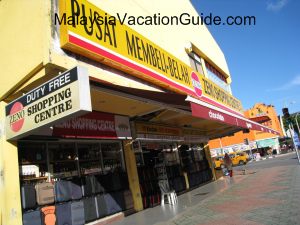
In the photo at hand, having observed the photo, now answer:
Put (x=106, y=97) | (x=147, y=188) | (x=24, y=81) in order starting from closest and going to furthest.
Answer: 1. (x=24, y=81)
2. (x=106, y=97)
3. (x=147, y=188)

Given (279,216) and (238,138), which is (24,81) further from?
(238,138)

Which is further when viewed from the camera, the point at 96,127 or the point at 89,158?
the point at 89,158

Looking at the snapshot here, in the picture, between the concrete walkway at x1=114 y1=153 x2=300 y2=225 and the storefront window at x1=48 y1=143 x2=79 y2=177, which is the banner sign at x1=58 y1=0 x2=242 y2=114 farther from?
the concrete walkway at x1=114 y1=153 x2=300 y2=225

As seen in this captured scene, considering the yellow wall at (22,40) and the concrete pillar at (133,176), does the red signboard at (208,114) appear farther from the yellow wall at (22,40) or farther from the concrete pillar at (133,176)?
the yellow wall at (22,40)

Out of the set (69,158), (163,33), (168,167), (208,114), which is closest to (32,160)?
(69,158)

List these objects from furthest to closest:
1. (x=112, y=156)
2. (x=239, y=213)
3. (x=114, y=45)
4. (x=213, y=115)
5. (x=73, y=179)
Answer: (x=112, y=156) < (x=213, y=115) < (x=73, y=179) < (x=114, y=45) < (x=239, y=213)

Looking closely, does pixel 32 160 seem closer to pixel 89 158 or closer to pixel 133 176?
pixel 89 158

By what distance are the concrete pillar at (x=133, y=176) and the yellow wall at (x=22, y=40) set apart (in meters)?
4.92

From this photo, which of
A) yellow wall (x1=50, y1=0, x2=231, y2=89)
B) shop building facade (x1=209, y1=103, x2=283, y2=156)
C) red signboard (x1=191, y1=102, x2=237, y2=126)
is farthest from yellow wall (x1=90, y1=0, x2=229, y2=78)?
shop building facade (x1=209, y1=103, x2=283, y2=156)

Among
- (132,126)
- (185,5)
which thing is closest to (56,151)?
(132,126)

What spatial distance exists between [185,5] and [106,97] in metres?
10.7

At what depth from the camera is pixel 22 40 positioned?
7.12 metres

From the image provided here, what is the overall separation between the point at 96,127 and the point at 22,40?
3.25 m

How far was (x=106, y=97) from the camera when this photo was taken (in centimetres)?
823
